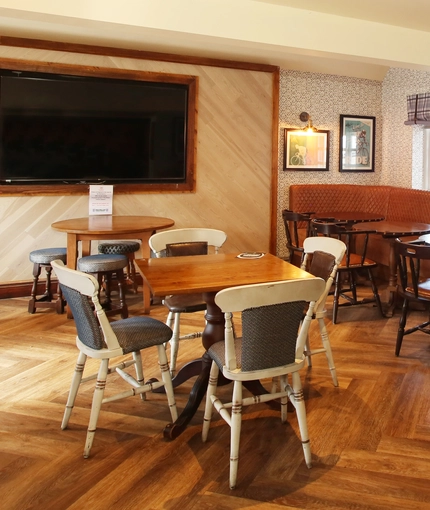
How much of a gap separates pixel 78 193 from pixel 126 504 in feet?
13.7

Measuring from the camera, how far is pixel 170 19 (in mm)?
4184

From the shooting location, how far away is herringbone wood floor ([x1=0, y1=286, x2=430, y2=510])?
238 centimetres

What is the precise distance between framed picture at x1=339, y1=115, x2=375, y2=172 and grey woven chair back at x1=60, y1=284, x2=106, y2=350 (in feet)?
18.2

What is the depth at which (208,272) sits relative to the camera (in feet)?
10.3

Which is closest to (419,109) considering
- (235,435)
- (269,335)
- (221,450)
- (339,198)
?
(339,198)

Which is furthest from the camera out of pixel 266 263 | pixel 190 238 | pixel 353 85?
pixel 353 85

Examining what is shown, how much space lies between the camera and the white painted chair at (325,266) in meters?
3.33

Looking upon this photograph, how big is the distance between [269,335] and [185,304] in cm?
119

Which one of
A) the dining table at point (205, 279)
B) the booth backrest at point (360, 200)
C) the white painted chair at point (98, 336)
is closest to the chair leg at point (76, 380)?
the white painted chair at point (98, 336)

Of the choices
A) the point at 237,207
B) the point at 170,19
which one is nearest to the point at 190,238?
the point at 170,19

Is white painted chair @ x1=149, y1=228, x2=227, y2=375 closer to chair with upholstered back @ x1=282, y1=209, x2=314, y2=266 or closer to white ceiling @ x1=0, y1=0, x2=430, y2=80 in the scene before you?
white ceiling @ x1=0, y1=0, x2=430, y2=80

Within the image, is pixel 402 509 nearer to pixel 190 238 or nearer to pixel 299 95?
pixel 190 238

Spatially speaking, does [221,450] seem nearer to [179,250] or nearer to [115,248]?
[179,250]

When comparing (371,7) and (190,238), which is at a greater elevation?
(371,7)
